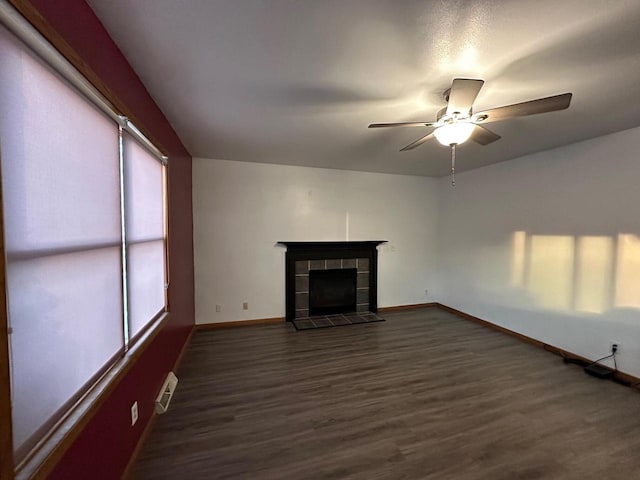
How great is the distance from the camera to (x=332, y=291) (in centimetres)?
446

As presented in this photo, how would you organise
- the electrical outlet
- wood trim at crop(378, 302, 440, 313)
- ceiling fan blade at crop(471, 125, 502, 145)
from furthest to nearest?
1. wood trim at crop(378, 302, 440, 313)
2. ceiling fan blade at crop(471, 125, 502, 145)
3. the electrical outlet

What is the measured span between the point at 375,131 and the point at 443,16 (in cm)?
139

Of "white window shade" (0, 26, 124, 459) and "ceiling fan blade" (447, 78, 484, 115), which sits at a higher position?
"ceiling fan blade" (447, 78, 484, 115)

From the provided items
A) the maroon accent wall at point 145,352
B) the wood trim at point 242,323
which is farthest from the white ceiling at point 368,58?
the wood trim at point 242,323

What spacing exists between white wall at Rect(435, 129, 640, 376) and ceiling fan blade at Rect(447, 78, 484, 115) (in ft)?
7.42

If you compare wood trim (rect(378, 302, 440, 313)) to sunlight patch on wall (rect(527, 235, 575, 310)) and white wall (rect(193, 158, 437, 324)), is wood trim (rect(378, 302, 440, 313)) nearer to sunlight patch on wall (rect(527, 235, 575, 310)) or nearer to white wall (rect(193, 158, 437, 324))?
white wall (rect(193, 158, 437, 324))

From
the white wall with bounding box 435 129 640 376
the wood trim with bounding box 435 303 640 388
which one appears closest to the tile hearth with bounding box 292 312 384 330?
the wood trim with bounding box 435 303 640 388

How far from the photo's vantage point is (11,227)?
80 centimetres

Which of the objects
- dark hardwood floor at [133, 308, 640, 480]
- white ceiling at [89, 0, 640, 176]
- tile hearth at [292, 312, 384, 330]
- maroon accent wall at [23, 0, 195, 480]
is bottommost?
dark hardwood floor at [133, 308, 640, 480]

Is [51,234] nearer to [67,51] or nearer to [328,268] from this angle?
[67,51]

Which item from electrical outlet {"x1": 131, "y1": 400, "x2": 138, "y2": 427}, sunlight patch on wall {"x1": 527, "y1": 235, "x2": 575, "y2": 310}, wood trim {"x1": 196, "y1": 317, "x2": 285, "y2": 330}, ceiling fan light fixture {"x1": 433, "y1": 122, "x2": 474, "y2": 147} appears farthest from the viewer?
wood trim {"x1": 196, "y1": 317, "x2": 285, "y2": 330}

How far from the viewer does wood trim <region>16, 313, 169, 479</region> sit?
32.8 inches

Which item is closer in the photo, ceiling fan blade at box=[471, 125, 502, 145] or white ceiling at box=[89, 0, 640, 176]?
white ceiling at box=[89, 0, 640, 176]

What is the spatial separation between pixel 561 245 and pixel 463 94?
110 inches
